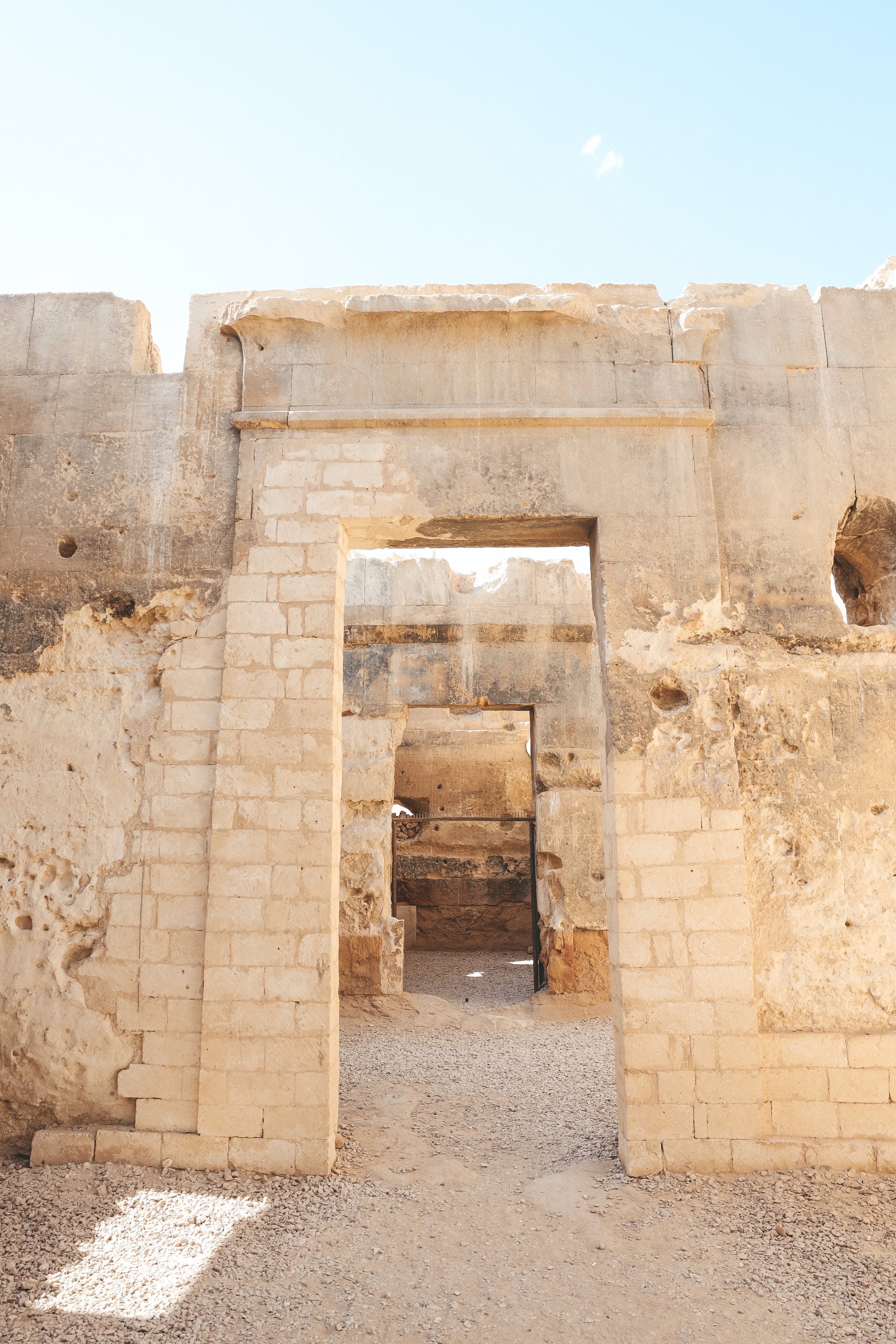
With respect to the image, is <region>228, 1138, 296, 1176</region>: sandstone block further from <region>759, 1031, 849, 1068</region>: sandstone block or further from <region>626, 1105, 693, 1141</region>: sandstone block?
<region>759, 1031, 849, 1068</region>: sandstone block

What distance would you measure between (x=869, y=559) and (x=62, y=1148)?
17.5 ft

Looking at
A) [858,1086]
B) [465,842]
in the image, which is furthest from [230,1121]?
[465,842]

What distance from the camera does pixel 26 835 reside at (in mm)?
4434

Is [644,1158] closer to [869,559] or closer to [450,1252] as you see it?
[450,1252]

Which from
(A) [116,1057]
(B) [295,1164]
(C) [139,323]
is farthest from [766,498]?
(A) [116,1057]

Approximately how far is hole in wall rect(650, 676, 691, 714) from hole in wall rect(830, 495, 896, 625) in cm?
114

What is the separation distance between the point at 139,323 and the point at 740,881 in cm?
446

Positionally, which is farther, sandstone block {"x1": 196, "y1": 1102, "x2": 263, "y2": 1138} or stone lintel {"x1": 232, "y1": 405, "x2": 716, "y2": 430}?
stone lintel {"x1": 232, "y1": 405, "x2": 716, "y2": 430}

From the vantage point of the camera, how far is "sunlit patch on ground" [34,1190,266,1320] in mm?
3027

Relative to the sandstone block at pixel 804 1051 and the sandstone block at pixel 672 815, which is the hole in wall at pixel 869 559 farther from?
the sandstone block at pixel 804 1051

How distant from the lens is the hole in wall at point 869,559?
478 centimetres

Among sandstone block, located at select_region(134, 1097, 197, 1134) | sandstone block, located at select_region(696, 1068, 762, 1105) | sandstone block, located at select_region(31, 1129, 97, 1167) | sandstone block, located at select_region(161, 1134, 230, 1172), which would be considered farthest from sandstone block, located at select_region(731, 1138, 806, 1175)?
sandstone block, located at select_region(31, 1129, 97, 1167)

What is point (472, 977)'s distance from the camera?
1055 cm

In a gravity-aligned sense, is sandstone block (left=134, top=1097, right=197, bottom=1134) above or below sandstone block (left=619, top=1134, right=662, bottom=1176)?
above
